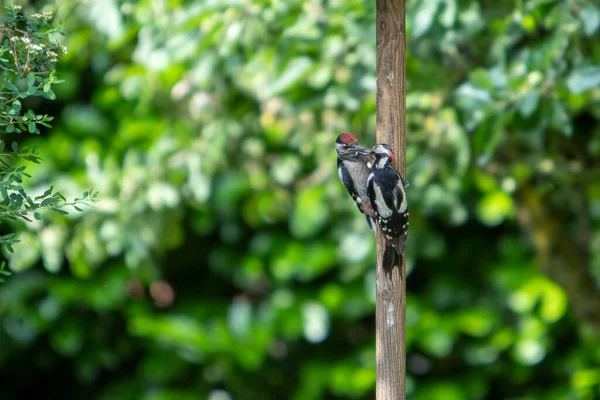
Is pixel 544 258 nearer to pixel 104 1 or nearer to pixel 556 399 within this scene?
pixel 556 399

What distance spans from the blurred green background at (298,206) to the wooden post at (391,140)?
0.71 m

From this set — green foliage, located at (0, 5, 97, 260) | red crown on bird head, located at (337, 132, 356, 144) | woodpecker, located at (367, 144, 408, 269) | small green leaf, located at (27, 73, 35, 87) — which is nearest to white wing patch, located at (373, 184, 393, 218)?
woodpecker, located at (367, 144, 408, 269)

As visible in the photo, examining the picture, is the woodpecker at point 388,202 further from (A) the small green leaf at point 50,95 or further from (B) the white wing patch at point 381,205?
(A) the small green leaf at point 50,95

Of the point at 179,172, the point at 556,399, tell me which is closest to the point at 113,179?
the point at 179,172

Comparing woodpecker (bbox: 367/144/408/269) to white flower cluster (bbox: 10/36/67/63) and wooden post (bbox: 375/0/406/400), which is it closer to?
wooden post (bbox: 375/0/406/400)

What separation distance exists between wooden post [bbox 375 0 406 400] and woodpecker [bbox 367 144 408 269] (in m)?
0.03

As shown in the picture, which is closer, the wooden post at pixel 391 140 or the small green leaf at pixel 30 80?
the small green leaf at pixel 30 80

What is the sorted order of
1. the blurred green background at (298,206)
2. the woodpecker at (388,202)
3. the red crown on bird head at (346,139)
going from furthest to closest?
1. the blurred green background at (298,206)
2. the red crown on bird head at (346,139)
3. the woodpecker at (388,202)

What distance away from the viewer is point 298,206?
3.39 metres

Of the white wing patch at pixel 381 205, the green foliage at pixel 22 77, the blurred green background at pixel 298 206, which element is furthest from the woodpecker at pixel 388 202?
the blurred green background at pixel 298 206

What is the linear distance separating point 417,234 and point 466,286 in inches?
27.2

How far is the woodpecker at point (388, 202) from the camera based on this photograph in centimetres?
166

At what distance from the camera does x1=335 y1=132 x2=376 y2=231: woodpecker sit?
68.2 inches

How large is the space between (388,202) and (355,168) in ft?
0.41
